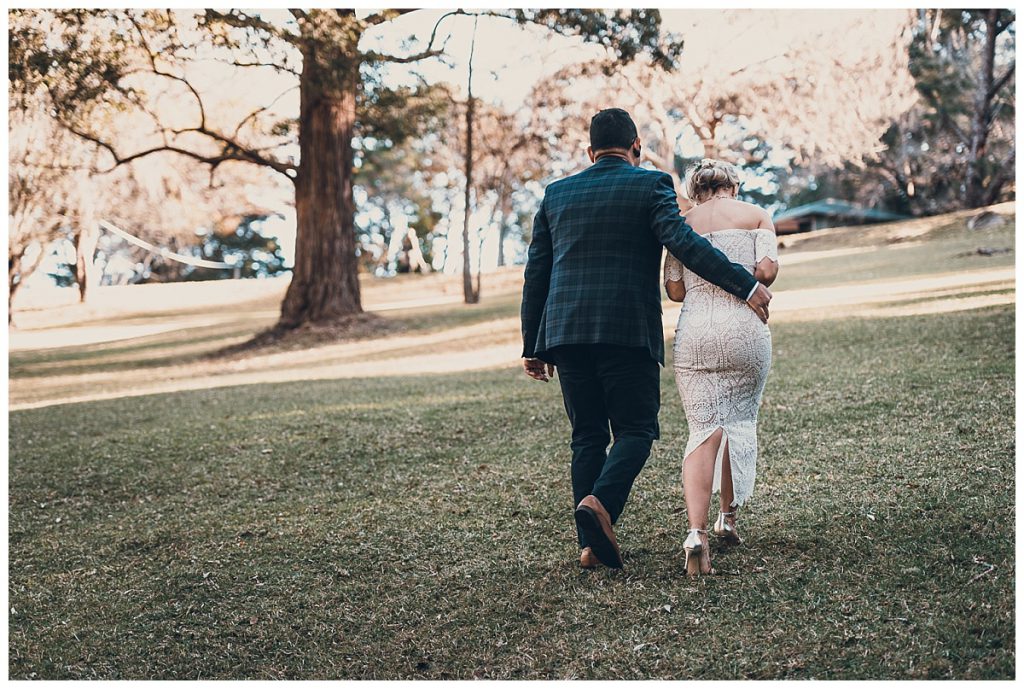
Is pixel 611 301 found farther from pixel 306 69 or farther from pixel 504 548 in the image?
pixel 306 69

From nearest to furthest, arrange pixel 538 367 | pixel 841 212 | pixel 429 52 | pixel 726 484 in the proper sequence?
pixel 726 484, pixel 538 367, pixel 429 52, pixel 841 212

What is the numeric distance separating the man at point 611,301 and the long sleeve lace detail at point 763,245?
163 millimetres

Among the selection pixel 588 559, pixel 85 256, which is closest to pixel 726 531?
pixel 588 559

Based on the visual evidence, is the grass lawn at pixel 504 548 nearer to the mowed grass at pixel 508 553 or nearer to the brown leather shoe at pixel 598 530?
the mowed grass at pixel 508 553

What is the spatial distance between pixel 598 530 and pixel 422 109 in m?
17.7

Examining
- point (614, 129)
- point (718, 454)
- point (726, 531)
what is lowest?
point (726, 531)

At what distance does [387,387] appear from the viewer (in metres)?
11.3

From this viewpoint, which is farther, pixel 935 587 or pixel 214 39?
pixel 214 39

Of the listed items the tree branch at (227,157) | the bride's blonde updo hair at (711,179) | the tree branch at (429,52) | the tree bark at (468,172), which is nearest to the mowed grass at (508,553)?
the bride's blonde updo hair at (711,179)

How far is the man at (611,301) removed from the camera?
415 cm

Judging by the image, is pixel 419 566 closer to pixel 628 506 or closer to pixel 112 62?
pixel 628 506

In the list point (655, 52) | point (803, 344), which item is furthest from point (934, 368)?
point (655, 52)

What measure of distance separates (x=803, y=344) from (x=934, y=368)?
9.12ft

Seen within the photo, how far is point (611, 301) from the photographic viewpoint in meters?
4.20
